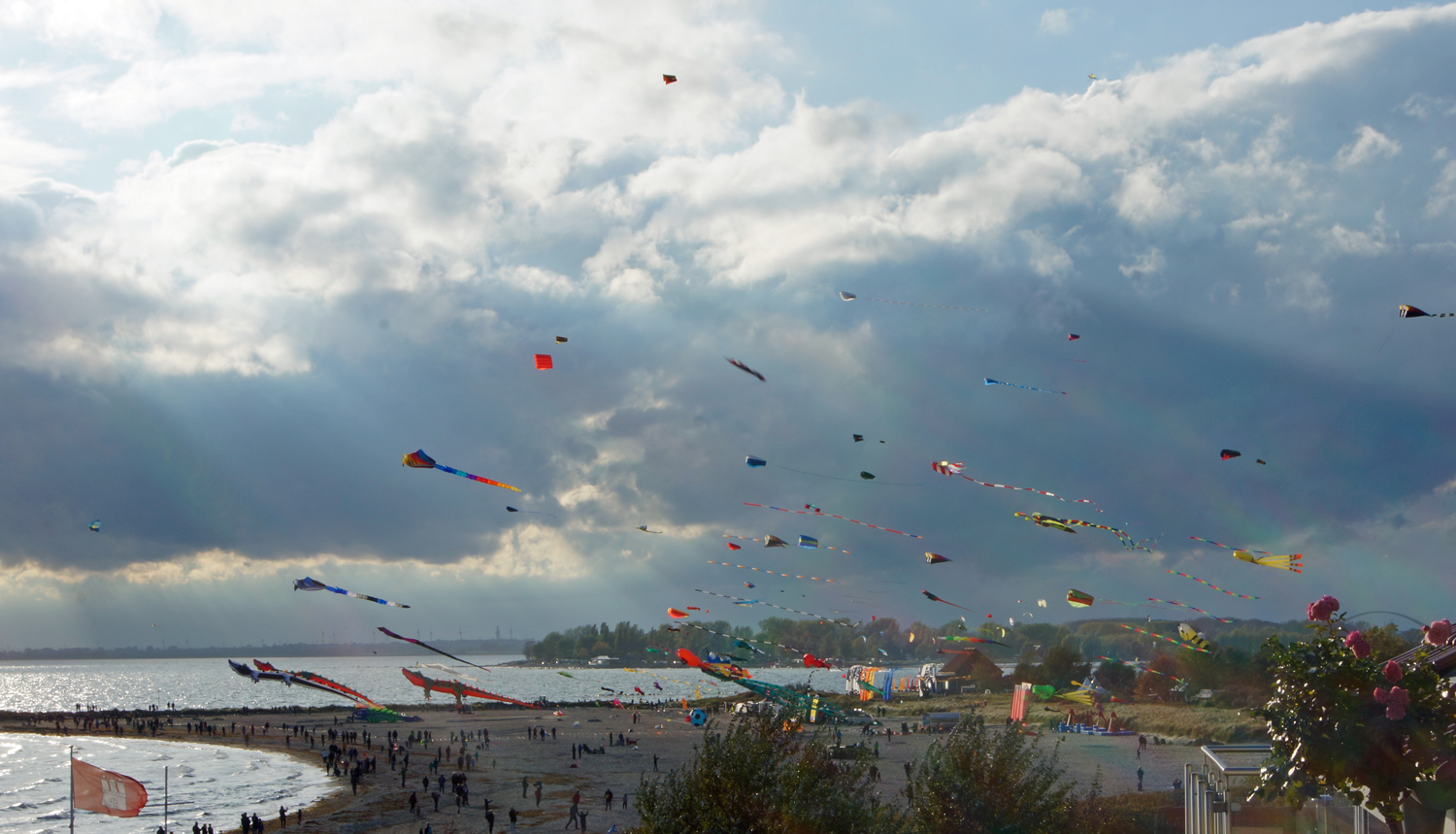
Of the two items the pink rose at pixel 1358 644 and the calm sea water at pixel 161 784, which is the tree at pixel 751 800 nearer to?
the pink rose at pixel 1358 644

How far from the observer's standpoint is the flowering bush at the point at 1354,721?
26.7ft

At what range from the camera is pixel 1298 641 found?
29.8 feet

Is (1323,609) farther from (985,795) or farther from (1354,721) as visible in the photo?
(985,795)

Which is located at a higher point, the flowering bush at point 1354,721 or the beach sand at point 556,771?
the flowering bush at point 1354,721

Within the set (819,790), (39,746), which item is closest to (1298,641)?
(819,790)

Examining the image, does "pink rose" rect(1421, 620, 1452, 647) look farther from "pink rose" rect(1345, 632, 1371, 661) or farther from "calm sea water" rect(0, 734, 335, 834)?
"calm sea water" rect(0, 734, 335, 834)

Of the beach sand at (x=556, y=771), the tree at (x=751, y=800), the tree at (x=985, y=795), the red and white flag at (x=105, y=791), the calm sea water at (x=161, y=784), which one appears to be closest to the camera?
the tree at (x=751, y=800)

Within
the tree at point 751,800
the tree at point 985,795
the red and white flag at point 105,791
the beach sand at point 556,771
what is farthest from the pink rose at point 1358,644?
the red and white flag at point 105,791

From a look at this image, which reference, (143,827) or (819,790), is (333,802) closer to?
(143,827)

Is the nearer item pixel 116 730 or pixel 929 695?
pixel 116 730

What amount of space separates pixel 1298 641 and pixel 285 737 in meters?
88.0

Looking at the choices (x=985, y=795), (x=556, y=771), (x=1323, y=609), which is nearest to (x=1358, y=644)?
(x=1323, y=609)

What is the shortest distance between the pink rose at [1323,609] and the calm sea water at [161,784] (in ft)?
142

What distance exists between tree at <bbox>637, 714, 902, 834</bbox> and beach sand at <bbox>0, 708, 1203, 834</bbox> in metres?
11.6
